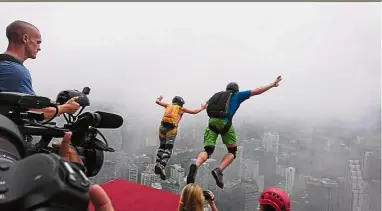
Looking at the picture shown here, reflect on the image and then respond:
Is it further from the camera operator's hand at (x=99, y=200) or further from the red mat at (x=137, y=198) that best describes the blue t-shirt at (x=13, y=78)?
the red mat at (x=137, y=198)

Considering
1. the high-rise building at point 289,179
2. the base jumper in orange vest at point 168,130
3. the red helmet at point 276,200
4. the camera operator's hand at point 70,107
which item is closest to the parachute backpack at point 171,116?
the base jumper in orange vest at point 168,130

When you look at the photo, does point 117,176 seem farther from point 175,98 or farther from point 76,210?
point 76,210

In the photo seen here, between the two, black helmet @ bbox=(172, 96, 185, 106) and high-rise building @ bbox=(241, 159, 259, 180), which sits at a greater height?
black helmet @ bbox=(172, 96, 185, 106)

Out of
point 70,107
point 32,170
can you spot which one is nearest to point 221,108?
point 70,107

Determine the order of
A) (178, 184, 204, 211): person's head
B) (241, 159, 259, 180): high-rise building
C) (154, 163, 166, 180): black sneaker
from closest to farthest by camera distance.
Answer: (178, 184, 204, 211): person's head → (154, 163, 166, 180): black sneaker → (241, 159, 259, 180): high-rise building

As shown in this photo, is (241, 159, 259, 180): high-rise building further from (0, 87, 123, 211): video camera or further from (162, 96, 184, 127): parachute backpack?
(0, 87, 123, 211): video camera

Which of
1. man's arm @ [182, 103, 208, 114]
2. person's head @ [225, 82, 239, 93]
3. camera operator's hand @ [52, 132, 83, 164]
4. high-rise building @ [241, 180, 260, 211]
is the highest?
person's head @ [225, 82, 239, 93]

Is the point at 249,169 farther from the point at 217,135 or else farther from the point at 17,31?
the point at 17,31

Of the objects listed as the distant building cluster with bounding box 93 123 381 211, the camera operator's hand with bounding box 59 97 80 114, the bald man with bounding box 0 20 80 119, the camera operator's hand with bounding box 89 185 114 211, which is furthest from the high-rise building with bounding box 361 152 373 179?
the camera operator's hand with bounding box 89 185 114 211
